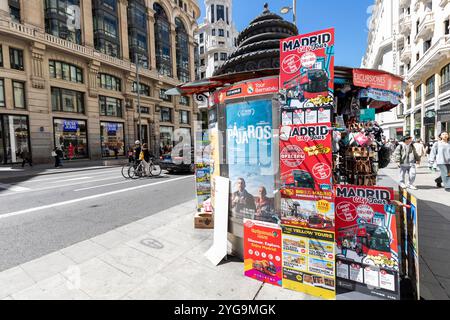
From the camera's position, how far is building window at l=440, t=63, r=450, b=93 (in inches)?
684

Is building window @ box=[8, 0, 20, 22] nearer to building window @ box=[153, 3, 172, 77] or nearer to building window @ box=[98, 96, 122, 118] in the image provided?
building window @ box=[98, 96, 122, 118]

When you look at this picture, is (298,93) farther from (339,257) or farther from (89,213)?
(89,213)

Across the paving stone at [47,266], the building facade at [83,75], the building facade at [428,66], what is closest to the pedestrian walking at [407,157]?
the paving stone at [47,266]

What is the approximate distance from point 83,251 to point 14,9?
2569 centimetres

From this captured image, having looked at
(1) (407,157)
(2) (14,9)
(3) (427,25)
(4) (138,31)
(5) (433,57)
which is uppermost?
(4) (138,31)

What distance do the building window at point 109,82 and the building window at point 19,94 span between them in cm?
720

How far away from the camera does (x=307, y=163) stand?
100.0 inches

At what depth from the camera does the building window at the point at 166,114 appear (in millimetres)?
34991

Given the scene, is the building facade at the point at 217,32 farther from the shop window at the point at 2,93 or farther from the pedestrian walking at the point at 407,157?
the pedestrian walking at the point at 407,157

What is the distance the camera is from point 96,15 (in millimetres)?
25125

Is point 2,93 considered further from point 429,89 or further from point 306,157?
point 429,89

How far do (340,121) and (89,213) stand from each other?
252 inches

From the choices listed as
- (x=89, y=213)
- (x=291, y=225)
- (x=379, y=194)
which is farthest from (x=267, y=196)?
(x=89, y=213)

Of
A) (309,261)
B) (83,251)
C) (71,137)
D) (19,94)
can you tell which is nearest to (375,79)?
(309,261)
